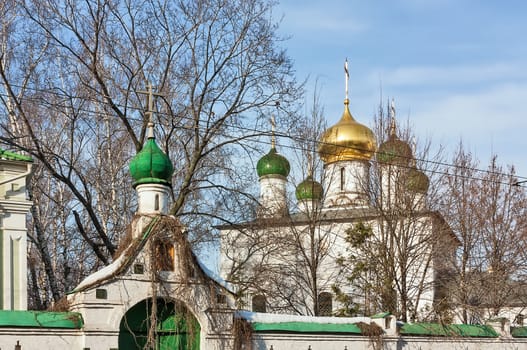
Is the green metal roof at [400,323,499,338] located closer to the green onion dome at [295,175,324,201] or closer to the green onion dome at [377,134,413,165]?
the green onion dome at [377,134,413,165]

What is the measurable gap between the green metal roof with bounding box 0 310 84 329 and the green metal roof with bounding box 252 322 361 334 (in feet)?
9.58

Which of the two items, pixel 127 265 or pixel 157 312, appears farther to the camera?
pixel 157 312

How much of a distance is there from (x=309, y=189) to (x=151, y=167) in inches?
421

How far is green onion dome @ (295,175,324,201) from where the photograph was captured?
2228 centimetres

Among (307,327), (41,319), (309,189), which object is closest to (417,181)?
(309,189)

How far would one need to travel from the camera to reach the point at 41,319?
10594 mm

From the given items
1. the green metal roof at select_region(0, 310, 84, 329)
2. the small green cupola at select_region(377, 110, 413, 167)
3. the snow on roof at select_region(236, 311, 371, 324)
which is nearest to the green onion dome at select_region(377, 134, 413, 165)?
the small green cupola at select_region(377, 110, 413, 167)

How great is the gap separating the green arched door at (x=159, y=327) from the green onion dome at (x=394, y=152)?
10529 millimetres

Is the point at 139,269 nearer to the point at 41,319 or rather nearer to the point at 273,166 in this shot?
the point at 41,319

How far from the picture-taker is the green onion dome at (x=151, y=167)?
39.7 ft

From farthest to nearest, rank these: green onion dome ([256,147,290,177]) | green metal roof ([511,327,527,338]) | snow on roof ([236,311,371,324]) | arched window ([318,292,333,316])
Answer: green onion dome ([256,147,290,177]), arched window ([318,292,333,316]), green metal roof ([511,327,527,338]), snow on roof ([236,311,371,324])

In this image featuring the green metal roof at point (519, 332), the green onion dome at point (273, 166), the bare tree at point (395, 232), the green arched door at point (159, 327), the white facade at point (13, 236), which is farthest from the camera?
the green onion dome at point (273, 166)

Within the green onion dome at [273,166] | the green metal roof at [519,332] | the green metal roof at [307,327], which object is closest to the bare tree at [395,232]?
the green metal roof at [519,332]

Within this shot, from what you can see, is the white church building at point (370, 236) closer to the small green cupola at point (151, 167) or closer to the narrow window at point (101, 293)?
the small green cupola at point (151, 167)
